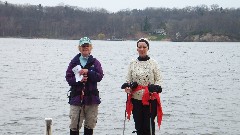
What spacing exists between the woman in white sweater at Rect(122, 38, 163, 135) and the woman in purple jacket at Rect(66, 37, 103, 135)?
0.66 metres

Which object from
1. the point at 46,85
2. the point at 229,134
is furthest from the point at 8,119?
the point at 46,85

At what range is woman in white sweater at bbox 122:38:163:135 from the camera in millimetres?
7855

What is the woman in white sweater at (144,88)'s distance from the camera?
7855 millimetres

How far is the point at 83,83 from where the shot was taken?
7.80 metres

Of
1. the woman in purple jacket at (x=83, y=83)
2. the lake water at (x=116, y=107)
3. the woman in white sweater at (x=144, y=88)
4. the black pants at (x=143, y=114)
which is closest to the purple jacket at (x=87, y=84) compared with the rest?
the woman in purple jacket at (x=83, y=83)

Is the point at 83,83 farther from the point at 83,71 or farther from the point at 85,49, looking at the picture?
the point at 85,49

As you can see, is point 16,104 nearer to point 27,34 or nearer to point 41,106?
point 41,106

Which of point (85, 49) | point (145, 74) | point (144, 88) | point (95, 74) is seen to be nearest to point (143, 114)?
point (144, 88)

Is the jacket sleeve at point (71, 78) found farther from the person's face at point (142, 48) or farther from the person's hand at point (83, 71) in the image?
the person's face at point (142, 48)

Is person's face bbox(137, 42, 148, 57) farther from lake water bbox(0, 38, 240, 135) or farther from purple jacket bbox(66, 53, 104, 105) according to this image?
lake water bbox(0, 38, 240, 135)

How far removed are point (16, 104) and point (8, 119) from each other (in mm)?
3827

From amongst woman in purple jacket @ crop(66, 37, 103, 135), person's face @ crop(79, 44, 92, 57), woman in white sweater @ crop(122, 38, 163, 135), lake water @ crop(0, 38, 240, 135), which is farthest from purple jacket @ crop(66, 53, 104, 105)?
lake water @ crop(0, 38, 240, 135)

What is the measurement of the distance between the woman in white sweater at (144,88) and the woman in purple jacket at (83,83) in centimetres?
66

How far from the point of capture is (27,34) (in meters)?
192
